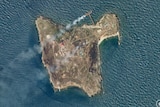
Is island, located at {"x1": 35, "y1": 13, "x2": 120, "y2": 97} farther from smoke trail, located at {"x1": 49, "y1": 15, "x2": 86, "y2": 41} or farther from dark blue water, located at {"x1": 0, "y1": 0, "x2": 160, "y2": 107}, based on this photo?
dark blue water, located at {"x1": 0, "y1": 0, "x2": 160, "y2": 107}

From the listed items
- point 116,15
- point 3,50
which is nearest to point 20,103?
point 3,50

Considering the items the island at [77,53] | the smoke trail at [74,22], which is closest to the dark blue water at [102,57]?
the smoke trail at [74,22]

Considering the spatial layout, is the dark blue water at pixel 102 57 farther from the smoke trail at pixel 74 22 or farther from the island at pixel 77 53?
the island at pixel 77 53

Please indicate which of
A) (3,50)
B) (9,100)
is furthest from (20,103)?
(3,50)

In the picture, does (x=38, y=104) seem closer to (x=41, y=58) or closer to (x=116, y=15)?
(x=41, y=58)

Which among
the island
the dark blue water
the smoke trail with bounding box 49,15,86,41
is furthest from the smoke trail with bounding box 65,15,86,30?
the dark blue water

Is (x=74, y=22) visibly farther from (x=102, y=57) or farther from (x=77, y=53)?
(x=102, y=57)

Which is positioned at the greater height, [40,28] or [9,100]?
[40,28]
